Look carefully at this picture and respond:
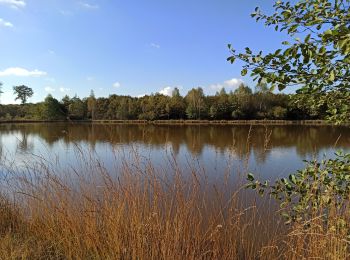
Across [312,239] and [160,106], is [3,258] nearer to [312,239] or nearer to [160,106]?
[312,239]

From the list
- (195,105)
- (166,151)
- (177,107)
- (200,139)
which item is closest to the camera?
(166,151)

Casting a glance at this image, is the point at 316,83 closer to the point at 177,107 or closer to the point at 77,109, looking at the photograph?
the point at 77,109

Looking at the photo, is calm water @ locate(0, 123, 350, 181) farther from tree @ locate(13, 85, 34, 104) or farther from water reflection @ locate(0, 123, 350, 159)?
tree @ locate(13, 85, 34, 104)

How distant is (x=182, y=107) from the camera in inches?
3164

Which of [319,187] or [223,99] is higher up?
[223,99]

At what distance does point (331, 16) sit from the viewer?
2.34 metres

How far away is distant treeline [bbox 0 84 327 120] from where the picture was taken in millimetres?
73312

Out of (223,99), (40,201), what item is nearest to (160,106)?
(223,99)

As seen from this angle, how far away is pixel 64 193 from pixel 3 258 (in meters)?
1.11

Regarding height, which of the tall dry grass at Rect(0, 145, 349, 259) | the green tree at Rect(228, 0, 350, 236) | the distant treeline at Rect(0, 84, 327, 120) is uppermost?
the distant treeline at Rect(0, 84, 327, 120)

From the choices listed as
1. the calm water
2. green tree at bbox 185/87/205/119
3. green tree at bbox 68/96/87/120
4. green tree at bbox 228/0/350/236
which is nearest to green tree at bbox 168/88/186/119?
green tree at bbox 185/87/205/119

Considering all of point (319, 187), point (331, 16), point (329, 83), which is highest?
→ point (331, 16)

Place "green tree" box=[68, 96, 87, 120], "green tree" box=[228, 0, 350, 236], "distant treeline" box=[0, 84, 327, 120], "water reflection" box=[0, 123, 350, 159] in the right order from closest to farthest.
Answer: "green tree" box=[228, 0, 350, 236] < "water reflection" box=[0, 123, 350, 159] < "green tree" box=[68, 96, 87, 120] < "distant treeline" box=[0, 84, 327, 120]

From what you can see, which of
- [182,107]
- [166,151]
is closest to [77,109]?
[182,107]
